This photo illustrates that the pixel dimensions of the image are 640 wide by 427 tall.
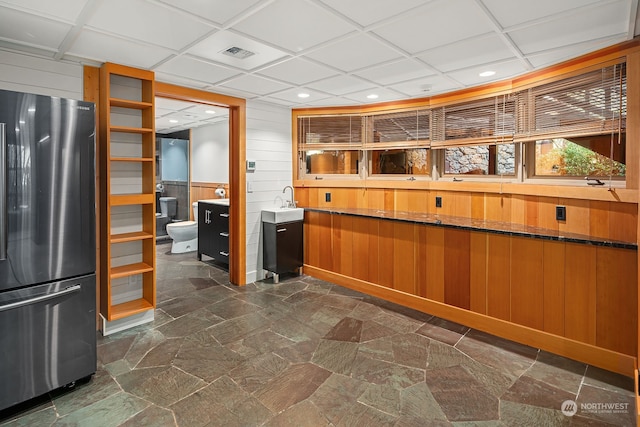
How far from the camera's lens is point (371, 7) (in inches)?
86.5

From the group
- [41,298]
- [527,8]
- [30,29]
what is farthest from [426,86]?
[41,298]

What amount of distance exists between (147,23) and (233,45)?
0.63 m

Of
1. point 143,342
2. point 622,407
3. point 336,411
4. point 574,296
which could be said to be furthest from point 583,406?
point 143,342

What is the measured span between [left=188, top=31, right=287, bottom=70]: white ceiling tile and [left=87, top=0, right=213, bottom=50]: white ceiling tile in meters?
0.12

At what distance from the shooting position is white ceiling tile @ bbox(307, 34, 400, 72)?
2.74m

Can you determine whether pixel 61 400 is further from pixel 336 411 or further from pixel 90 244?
pixel 336 411

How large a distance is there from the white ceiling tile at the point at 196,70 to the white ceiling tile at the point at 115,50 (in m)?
0.13

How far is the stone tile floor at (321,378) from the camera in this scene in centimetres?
223

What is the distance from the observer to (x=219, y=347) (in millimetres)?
3123

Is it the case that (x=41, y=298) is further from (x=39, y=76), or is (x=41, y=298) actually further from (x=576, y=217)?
(x=576, y=217)

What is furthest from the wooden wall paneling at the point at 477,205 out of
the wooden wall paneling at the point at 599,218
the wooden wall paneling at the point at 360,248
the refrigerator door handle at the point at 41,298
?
the refrigerator door handle at the point at 41,298

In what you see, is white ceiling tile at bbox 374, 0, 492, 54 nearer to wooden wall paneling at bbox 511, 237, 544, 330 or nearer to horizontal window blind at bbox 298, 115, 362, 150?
wooden wall paneling at bbox 511, 237, 544, 330

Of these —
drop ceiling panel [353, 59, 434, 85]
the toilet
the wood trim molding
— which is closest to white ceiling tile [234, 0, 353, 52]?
drop ceiling panel [353, 59, 434, 85]

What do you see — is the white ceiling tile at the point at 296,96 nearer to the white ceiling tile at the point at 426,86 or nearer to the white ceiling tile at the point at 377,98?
the white ceiling tile at the point at 377,98
